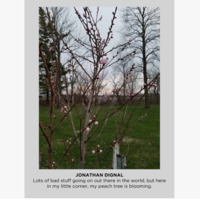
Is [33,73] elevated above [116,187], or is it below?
above

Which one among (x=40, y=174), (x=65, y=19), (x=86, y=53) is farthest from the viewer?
(x=65, y=19)

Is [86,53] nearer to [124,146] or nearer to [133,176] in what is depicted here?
[133,176]

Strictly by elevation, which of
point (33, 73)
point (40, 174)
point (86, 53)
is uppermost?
point (86, 53)

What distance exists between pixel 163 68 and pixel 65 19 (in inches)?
65.9

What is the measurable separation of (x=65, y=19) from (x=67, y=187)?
2147 mm
